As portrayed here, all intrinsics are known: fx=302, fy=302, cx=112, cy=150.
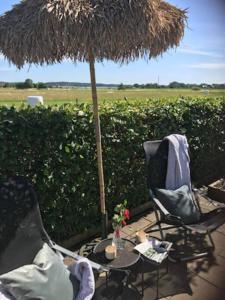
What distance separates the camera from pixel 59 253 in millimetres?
2395

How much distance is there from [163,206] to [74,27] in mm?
2019

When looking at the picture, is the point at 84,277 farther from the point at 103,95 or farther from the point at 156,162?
the point at 103,95

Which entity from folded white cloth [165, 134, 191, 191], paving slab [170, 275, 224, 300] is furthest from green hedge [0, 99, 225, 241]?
paving slab [170, 275, 224, 300]

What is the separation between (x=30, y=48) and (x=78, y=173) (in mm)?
1461

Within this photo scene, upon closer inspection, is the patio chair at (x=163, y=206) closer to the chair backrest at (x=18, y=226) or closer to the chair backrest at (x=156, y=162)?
the chair backrest at (x=156, y=162)

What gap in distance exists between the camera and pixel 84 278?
216 centimetres

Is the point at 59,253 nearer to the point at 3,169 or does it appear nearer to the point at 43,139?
the point at 3,169

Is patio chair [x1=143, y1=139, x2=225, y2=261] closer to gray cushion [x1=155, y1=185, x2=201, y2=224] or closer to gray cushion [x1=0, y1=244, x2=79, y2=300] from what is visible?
gray cushion [x1=155, y1=185, x2=201, y2=224]

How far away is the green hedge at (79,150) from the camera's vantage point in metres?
2.84

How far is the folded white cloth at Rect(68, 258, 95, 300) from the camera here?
206 cm

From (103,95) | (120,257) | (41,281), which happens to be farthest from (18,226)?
(103,95)

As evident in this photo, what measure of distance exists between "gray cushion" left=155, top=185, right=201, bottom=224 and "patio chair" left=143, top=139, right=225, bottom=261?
4 cm

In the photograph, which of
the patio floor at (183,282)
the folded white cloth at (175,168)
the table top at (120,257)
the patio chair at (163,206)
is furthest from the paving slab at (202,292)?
the folded white cloth at (175,168)

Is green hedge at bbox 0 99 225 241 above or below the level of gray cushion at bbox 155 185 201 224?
above
